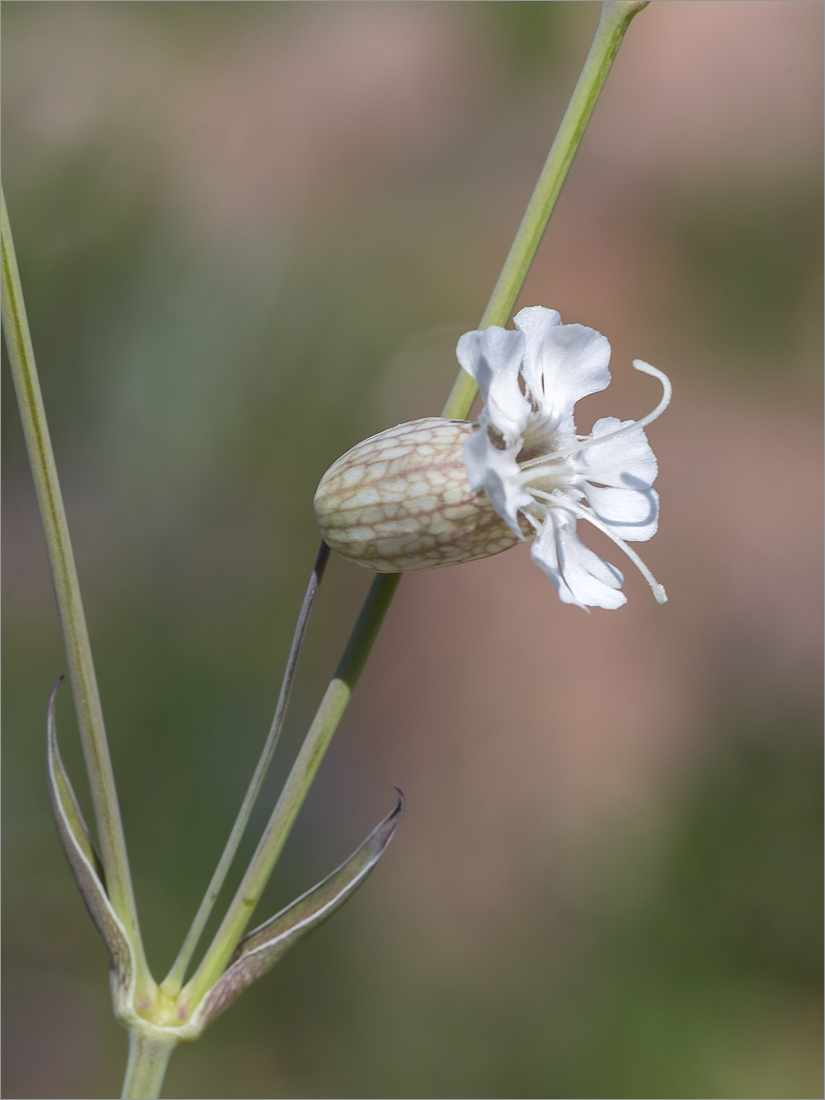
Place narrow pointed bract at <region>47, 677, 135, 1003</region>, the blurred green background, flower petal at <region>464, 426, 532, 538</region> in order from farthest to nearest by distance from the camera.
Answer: the blurred green background < narrow pointed bract at <region>47, 677, 135, 1003</region> < flower petal at <region>464, 426, 532, 538</region>

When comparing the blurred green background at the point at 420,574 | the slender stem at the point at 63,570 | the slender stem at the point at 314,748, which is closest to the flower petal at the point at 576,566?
the slender stem at the point at 314,748

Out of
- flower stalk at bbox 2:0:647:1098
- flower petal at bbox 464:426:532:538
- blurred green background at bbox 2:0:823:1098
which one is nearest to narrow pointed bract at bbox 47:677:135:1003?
flower stalk at bbox 2:0:647:1098

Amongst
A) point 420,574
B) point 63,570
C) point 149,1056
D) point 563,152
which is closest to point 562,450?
point 563,152

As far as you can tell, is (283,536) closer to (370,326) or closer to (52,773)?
(370,326)

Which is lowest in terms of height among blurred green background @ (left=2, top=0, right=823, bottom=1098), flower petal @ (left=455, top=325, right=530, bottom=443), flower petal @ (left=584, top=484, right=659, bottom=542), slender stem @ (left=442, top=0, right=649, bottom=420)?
blurred green background @ (left=2, top=0, right=823, bottom=1098)

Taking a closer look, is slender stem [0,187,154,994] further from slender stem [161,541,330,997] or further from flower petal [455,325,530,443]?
flower petal [455,325,530,443]

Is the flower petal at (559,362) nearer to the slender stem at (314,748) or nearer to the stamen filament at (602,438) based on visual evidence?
the stamen filament at (602,438)
